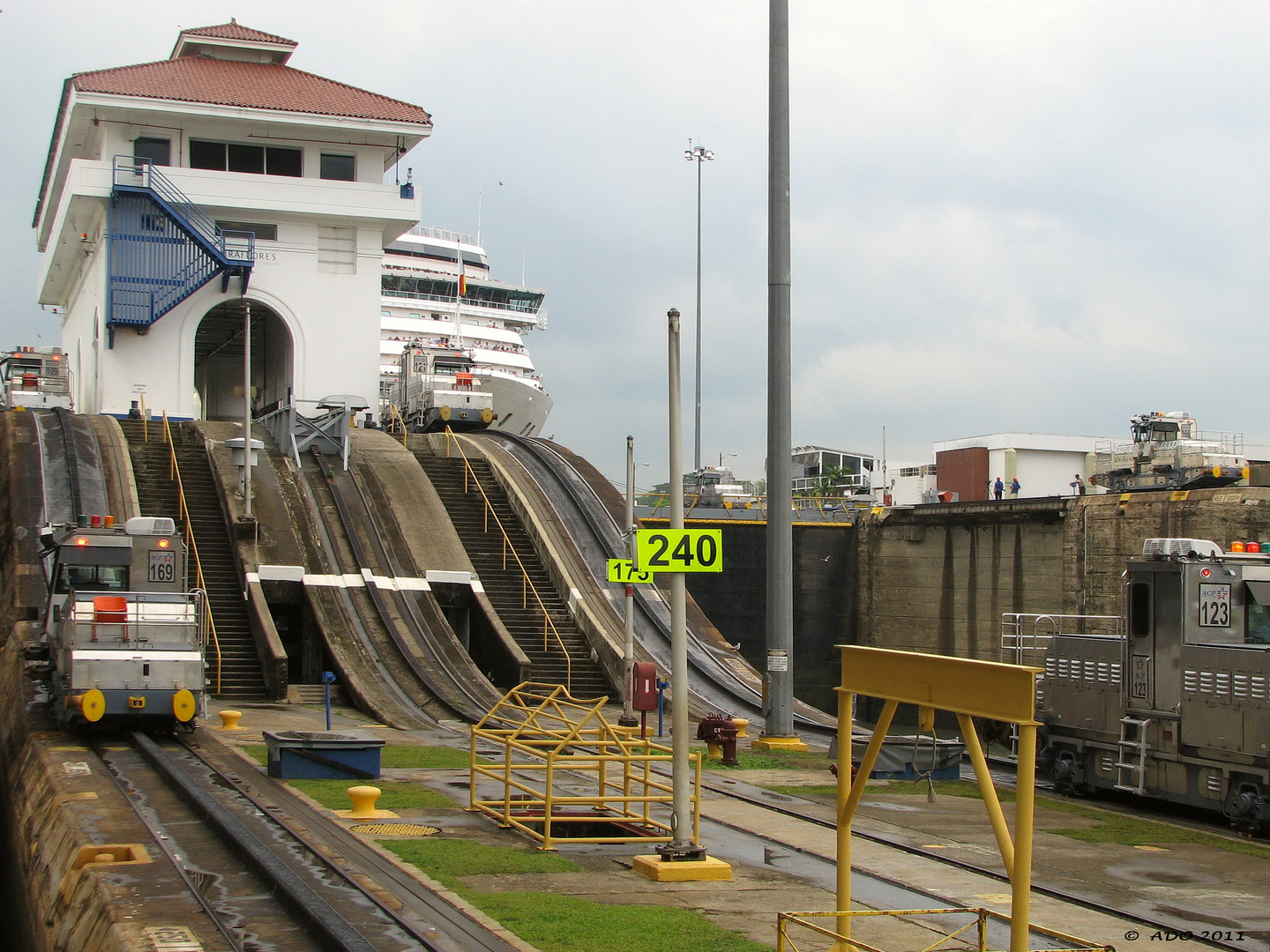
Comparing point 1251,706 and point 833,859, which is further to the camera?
point 1251,706

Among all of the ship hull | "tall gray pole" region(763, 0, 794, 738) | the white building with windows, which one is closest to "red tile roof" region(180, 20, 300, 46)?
the white building with windows

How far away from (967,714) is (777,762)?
13.4 metres

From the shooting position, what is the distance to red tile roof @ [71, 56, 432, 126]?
3891cm

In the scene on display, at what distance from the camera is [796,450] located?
8519 centimetres

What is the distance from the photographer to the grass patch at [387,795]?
14422mm

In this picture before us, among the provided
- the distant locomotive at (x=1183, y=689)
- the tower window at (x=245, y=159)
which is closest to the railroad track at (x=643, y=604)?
the distant locomotive at (x=1183, y=689)

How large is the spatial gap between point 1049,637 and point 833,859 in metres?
7.24

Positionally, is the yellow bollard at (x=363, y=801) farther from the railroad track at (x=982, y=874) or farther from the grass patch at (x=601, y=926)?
the railroad track at (x=982, y=874)

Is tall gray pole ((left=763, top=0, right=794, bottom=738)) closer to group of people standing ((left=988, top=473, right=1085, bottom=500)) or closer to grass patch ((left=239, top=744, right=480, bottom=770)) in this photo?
grass patch ((left=239, top=744, right=480, bottom=770))

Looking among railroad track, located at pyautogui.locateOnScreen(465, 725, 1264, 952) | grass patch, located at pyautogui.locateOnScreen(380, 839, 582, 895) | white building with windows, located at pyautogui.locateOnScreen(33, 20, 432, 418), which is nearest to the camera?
railroad track, located at pyautogui.locateOnScreen(465, 725, 1264, 952)

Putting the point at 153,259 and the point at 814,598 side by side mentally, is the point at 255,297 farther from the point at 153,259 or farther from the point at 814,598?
the point at 814,598

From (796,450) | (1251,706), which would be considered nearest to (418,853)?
(1251,706)

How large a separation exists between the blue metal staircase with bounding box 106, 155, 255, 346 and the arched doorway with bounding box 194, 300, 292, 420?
7.70ft

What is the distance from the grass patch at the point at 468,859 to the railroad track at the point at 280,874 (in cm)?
30
